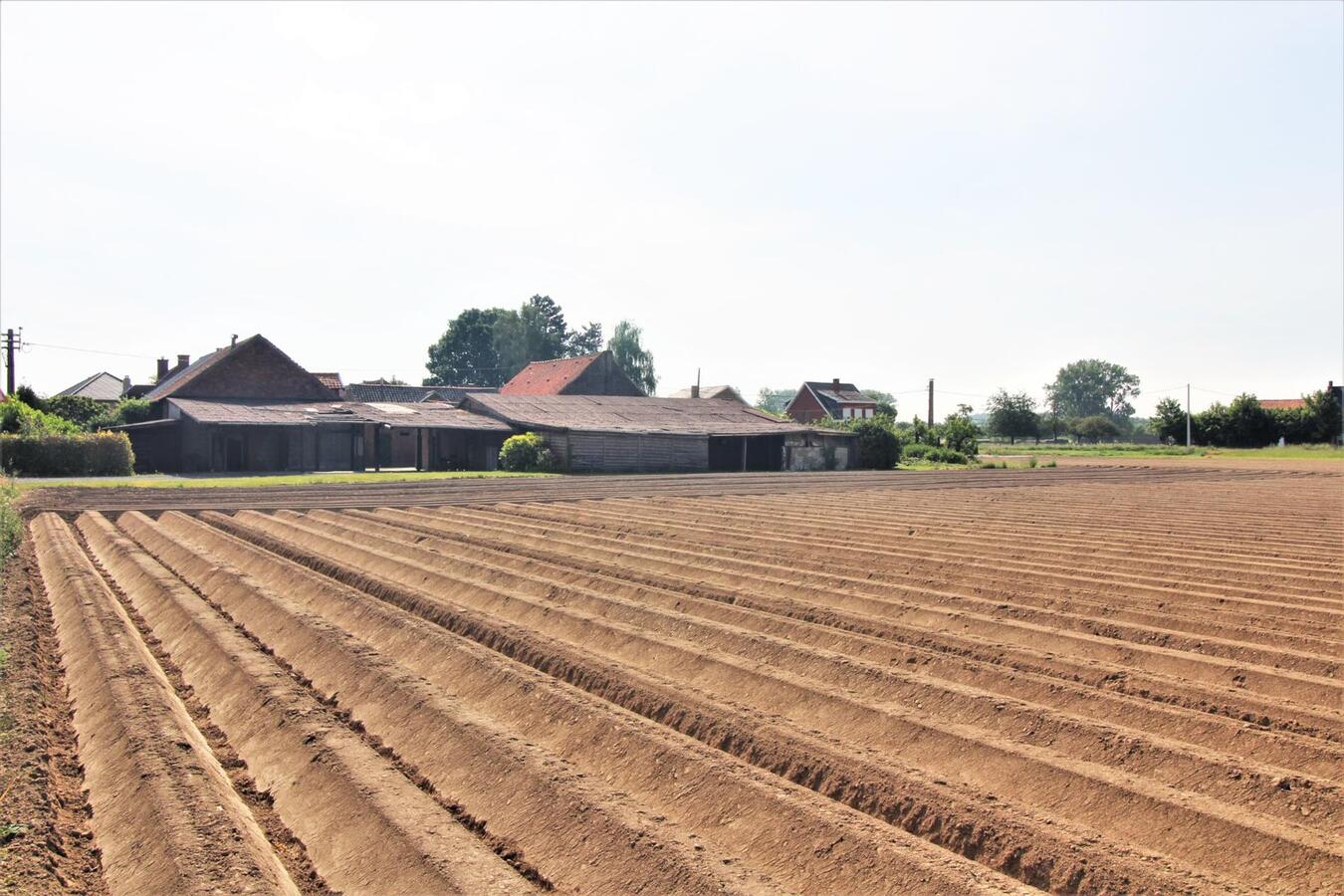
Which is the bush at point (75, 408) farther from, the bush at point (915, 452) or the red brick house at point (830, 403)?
the red brick house at point (830, 403)

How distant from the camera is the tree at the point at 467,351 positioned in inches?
3991

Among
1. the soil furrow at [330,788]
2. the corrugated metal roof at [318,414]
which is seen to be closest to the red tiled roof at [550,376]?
the corrugated metal roof at [318,414]

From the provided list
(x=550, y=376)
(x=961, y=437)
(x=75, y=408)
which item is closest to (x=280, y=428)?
(x=75, y=408)

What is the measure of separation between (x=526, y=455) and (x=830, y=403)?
5013cm

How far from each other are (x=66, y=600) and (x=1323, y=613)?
12173mm

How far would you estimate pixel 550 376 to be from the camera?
2694 inches

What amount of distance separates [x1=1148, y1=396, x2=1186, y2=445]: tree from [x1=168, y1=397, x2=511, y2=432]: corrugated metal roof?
168ft

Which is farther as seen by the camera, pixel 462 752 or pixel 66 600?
pixel 66 600

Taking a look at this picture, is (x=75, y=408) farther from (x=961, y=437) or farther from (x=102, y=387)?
(x=961, y=437)

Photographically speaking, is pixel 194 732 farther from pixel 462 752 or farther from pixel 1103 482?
pixel 1103 482

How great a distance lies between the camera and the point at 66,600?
1103 centimetres

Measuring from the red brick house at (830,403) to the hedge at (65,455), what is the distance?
193ft

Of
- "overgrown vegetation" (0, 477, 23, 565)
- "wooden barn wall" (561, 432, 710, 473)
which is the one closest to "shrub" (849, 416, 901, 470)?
"wooden barn wall" (561, 432, 710, 473)

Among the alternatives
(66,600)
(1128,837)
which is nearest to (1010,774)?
(1128,837)
